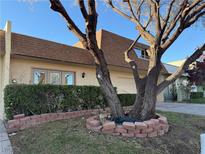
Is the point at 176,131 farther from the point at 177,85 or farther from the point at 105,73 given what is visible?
the point at 177,85

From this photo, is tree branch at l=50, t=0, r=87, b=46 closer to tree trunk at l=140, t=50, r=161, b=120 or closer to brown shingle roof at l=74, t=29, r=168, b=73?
tree trunk at l=140, t=50, r=161, b=120

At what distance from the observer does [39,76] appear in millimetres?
10281

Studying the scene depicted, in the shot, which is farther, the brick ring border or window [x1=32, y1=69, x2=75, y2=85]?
window [x1=32, y1=69, x2=75, y2=85]

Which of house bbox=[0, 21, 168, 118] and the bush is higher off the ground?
house bbox=[0, 21, 168, 118]

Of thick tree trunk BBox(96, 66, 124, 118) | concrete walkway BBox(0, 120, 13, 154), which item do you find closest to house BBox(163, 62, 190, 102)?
thick tree trunk BBox(96, 66, 124, 118)

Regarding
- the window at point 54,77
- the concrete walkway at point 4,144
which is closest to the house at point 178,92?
the window at point 54,77

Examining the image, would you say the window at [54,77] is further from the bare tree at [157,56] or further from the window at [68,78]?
the bare tree at [157,56]

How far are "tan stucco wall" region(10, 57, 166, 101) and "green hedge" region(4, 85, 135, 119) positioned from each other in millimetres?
2793

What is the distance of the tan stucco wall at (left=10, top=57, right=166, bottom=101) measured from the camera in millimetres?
9320

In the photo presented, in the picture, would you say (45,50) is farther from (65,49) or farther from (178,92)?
(178,92)

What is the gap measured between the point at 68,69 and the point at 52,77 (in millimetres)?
1170

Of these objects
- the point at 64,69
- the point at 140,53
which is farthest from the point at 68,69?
the point at 140,53

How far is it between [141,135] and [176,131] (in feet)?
5.39

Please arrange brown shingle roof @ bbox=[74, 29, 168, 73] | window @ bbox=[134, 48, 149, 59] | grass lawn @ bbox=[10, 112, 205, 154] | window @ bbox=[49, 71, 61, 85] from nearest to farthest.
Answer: grass lawn @ bbox=[10, 112, 205, 154] → window @ bbox=[49, 71, 61, 85] → brown shingle roof @ bbox=[74, 29, 168, 73] → window @ bbox=[134, 48, 149, 59]
